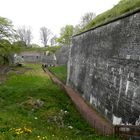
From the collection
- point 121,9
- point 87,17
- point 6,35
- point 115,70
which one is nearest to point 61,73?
point 6,35

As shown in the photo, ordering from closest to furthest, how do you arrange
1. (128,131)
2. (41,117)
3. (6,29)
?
(128,131)
(41,117)
(6,29)

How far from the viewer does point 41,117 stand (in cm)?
1293

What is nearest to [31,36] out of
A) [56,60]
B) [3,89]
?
[56,60]

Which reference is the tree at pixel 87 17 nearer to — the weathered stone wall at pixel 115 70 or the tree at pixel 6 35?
the tree at pixel 6 35

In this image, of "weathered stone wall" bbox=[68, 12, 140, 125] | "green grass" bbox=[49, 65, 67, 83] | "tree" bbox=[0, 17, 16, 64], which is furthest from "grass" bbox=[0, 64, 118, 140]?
"tree" bbox=[0, 17, 16, 64]

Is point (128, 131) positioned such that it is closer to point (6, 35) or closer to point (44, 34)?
point (6, 35)

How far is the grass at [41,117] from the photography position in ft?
28.1

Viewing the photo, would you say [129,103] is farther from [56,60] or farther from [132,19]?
[56,60]

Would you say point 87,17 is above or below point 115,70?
above

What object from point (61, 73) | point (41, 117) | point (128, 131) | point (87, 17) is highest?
point (87, 17)

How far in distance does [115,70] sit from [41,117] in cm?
403

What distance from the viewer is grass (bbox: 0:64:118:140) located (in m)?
8.57

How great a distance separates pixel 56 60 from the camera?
65.6 metres

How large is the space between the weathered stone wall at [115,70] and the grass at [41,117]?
132cm
